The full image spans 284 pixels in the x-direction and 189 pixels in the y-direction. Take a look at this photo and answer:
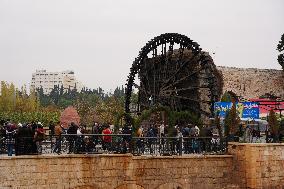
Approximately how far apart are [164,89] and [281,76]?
15.5 meters

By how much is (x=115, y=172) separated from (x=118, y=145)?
0.91 meters

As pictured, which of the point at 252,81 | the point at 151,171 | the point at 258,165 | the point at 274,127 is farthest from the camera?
the point at 252,81

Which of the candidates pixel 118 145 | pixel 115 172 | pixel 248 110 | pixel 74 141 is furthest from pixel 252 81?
pixel 74 141

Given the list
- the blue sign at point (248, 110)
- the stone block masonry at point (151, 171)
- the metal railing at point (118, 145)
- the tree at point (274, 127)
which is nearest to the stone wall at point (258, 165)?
the stone block masonry at point (151, 171)

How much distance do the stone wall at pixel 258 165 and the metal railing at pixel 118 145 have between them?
74cm

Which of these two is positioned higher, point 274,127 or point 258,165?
point 274,127

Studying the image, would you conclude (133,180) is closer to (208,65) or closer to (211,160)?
(211,160)

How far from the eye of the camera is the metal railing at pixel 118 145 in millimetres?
12023

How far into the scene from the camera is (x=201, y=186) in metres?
13.3

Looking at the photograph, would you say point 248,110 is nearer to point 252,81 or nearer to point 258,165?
point 258,165

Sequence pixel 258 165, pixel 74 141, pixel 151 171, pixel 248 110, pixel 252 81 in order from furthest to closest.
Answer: pixel 252 81
pixel 248 110
pixel 258 165
pixel 151 171
pixel 74 141

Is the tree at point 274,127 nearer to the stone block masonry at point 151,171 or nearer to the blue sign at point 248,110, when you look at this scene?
the blue sign at point 248,110

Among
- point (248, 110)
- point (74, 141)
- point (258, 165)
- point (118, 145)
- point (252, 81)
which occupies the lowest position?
point (258, 165)

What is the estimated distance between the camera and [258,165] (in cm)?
1327
